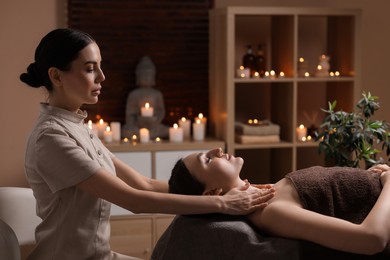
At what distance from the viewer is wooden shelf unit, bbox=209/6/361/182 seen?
379cm

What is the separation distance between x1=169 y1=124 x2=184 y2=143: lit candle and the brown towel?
180cm

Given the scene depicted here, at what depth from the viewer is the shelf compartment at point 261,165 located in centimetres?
416

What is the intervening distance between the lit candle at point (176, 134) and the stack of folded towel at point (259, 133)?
0.32 metres

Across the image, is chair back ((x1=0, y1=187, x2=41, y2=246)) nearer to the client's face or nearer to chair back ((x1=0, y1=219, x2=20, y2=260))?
chair back ((x1=0, y1=219, x2=20, y2=260))

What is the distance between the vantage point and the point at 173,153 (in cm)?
375

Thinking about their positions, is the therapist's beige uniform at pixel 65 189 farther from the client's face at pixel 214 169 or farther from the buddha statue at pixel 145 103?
the buddha statue at pixel 145 103

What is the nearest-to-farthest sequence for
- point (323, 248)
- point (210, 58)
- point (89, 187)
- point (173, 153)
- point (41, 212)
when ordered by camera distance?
point (323, 248)
point (89, 187)
point (41, 212)
point (173, 153)
point (210, 58)

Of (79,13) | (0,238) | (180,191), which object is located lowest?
(0,238)

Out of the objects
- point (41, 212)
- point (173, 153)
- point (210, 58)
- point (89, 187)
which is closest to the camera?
point (89, 187)

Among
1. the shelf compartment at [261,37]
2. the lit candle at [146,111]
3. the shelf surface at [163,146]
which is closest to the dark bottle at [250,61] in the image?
the shelf compartment at [261,37]

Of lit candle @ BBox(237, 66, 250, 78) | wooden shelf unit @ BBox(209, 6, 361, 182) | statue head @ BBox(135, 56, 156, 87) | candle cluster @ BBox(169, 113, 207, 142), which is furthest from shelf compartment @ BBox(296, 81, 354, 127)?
statue head @ BBox(135, 56, 156, 87)

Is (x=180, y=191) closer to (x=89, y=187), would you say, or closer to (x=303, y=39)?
(x=89, y=187)

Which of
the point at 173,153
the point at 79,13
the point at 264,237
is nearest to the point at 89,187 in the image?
the point at 264,237

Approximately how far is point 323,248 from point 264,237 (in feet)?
0.60
